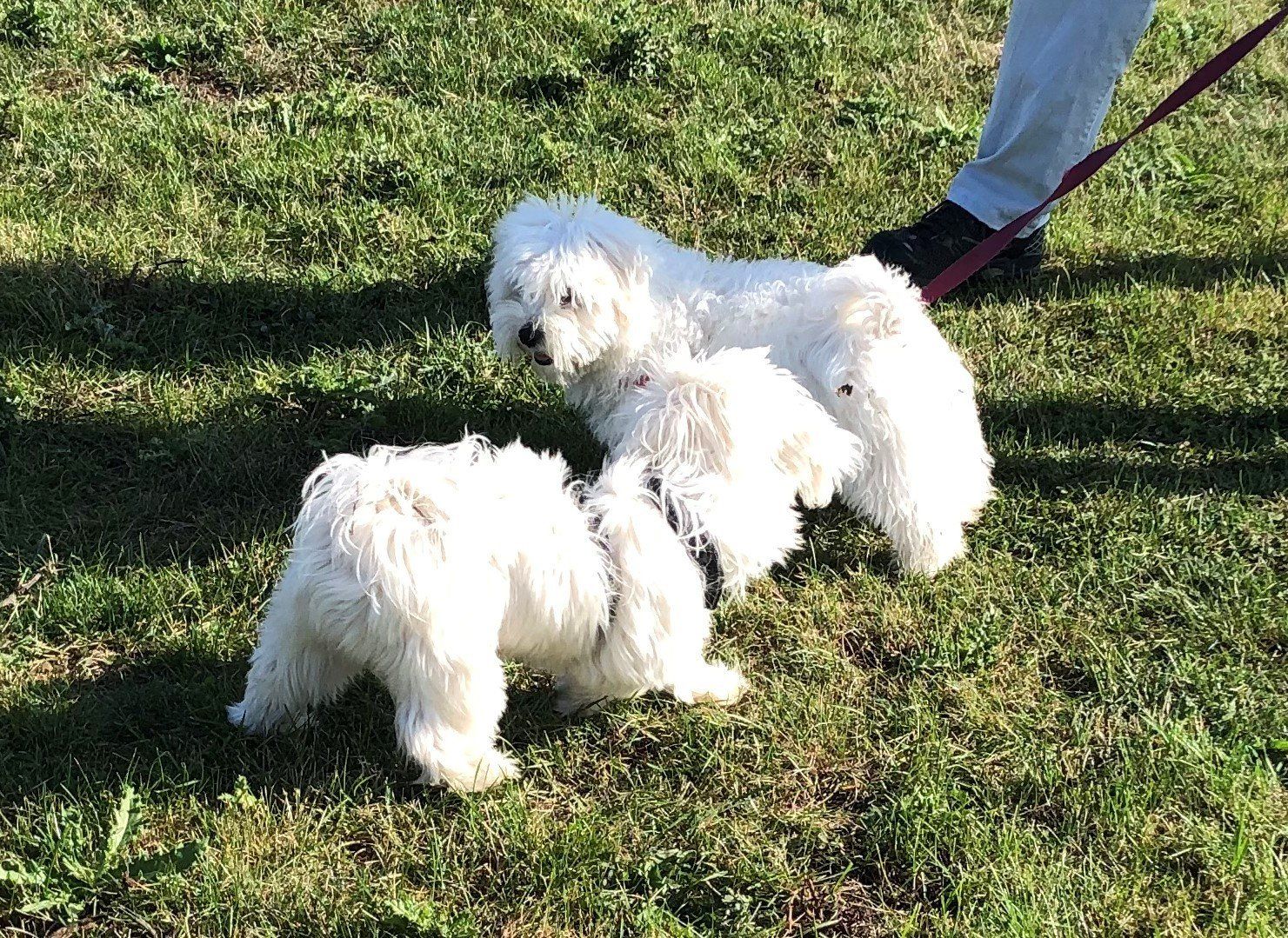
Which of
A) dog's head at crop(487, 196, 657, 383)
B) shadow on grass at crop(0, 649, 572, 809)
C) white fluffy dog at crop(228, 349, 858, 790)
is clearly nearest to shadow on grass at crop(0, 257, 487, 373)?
dog's head at crop(487, 196, 657, 383)

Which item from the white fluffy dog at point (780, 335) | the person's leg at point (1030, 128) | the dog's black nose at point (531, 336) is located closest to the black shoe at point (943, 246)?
the person's leg at point (1030, 128)

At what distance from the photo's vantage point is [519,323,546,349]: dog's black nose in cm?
373

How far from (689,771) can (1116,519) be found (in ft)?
6.77

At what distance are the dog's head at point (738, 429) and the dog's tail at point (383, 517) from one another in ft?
2.22

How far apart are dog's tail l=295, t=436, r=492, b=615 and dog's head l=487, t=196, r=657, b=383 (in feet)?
4.14

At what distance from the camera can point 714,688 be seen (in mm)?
3301

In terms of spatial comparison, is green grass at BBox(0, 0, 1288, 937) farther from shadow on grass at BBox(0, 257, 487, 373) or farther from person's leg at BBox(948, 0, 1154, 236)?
person's leg at BBox(948, 0, 1154, 236)

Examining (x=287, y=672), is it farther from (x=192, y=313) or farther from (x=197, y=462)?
(x=192, y=313)

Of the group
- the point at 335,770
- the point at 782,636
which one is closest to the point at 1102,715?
the point at 782,636

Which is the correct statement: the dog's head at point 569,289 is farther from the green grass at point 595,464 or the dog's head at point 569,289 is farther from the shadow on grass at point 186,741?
the shadow on grass at point 186,741

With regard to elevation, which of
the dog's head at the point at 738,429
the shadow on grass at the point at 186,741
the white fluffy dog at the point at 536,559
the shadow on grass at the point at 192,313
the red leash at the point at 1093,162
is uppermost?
the red leash at the point at 1093,162

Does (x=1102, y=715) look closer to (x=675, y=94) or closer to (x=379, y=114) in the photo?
(x=675, y=94)

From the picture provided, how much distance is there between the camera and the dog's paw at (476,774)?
110 inches

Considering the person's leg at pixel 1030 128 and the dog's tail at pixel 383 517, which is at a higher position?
the person's leg at pixel 1030 128
